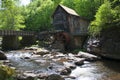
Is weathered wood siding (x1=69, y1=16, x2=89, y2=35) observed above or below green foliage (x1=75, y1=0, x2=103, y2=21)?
below

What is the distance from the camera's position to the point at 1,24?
53375mm

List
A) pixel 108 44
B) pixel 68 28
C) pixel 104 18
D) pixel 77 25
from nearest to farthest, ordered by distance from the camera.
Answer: pixel 108 44, pixel 104 18, pixel 68 28, pixel 77 25

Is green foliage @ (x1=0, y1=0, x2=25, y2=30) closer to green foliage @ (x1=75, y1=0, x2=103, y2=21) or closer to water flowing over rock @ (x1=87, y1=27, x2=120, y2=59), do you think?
green foliage @ (x1=75, y1=0, x2=103, y2=21)

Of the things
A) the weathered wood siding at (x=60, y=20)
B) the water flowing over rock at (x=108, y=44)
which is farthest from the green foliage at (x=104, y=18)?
the weathered wood siding at (x=60, y=20)

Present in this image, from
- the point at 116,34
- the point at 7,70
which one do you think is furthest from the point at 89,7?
the point at 7,70

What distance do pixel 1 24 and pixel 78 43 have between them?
24.9m

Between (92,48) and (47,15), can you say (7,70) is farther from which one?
(47,15)

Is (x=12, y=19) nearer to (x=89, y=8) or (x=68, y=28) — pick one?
(x=68, y=28)

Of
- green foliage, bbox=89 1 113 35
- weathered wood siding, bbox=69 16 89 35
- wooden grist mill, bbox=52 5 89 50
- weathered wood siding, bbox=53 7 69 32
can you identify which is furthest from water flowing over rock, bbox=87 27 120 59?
weathered wood siding, bbox=53 7 69 32

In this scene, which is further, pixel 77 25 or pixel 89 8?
pixel 89 8

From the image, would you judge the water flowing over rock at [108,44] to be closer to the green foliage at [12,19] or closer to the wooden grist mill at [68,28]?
the wooden grist mill at [68,28]

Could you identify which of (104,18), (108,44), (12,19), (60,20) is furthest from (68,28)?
(12,19)

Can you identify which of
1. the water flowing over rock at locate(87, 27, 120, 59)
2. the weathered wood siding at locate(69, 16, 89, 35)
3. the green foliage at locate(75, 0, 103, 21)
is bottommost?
the water flowing over rock at locate(87, 27, 120, 59)

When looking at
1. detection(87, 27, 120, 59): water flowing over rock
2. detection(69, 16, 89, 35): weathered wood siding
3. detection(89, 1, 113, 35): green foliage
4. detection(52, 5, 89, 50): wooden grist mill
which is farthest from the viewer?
detection(69, 16, 89, 35): weathered wood siding
